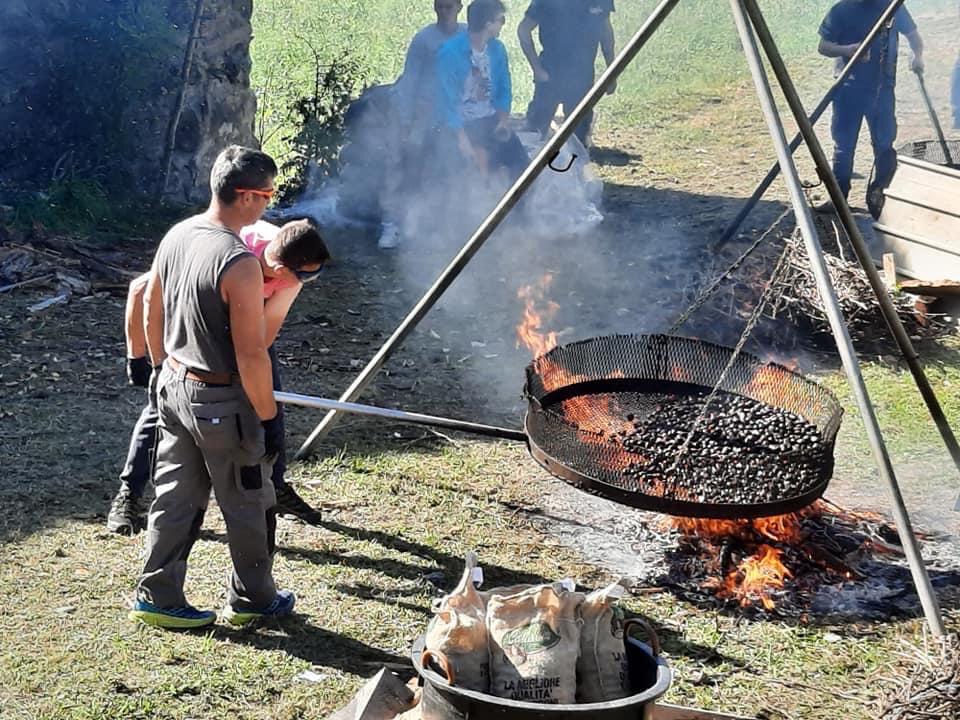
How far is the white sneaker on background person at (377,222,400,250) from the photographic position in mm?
10816

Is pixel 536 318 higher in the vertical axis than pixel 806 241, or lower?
lower

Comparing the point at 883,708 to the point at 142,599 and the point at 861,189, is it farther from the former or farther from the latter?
the point at 861,189

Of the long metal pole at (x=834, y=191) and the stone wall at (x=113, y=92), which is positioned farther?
the stone wall at (x=113, y=92)

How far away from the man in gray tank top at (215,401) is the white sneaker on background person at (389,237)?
5842 millimetres

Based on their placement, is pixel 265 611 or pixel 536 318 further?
pixel 536 318

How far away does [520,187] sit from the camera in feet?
18.8

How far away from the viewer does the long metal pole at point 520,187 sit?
18.0 feet

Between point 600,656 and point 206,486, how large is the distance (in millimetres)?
2132

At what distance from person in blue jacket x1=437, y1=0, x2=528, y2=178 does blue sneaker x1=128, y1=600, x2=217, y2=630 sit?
7014 millimetres

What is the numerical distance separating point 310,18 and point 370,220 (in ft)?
17.1

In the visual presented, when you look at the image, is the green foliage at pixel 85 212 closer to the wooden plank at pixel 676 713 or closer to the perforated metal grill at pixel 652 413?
the perforated metal grill at pixel 652 413

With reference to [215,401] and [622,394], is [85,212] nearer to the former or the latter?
[622,394]

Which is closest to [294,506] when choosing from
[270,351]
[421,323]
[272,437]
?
[270,351]

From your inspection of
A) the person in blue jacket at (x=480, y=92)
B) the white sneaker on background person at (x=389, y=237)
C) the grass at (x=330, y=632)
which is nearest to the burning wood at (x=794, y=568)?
the grass at (x=330, y=632)
